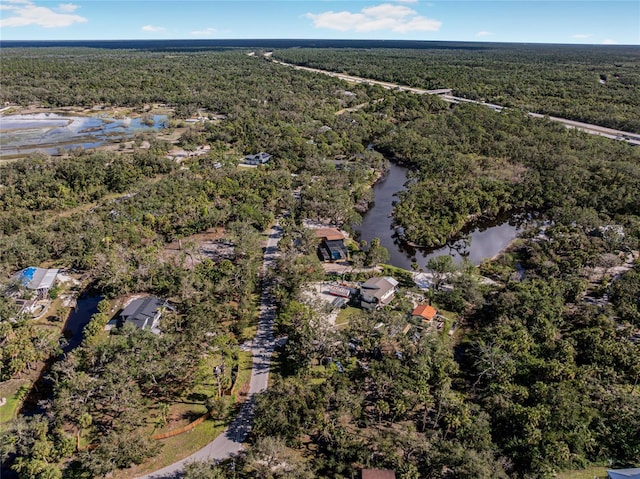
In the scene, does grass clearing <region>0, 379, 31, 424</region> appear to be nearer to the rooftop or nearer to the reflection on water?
the rooftop

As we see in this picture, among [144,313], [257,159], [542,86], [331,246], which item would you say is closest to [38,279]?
[144,313]

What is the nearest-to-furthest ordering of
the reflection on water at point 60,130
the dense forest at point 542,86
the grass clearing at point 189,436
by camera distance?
the grass clearing at point 189,436, the reflection on water at point 60,130, the dense forest at point 542,86

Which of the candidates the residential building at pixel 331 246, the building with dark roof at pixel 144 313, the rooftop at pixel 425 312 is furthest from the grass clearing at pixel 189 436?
the residential building at pixel 331 246

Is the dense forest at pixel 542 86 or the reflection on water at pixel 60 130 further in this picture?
the dense forest at pixel 542 86

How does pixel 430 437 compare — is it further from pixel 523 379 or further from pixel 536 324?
pixel 536 324

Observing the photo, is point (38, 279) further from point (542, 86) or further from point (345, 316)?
point (542, 86)

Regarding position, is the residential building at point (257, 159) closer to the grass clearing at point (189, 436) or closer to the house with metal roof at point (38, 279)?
the house with metal roof at point (38, 279)

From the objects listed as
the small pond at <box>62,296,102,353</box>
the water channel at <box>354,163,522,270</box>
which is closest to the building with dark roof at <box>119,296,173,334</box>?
the small pond at <box>62,296,102,353</box>
